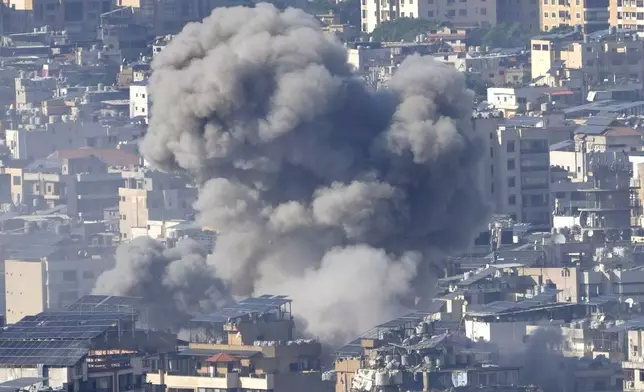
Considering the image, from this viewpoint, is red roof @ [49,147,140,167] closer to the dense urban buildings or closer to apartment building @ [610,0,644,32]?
the dense urban buildings

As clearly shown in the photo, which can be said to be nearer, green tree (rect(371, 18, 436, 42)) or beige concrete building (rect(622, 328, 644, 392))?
beige concrete building (rect(622, 328, 644, 392))

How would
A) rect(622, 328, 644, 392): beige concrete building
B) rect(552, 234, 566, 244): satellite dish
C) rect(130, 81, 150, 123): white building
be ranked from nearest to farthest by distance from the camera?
1. rect(622, 328, 644, 392): beige concrete building
2. rect(552, 234, 566, 244): satellite dish
3. rect(130, 81, 150, 123): white building

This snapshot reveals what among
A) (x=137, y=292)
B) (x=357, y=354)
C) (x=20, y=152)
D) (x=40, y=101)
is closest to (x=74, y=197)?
(x=20, y=152)

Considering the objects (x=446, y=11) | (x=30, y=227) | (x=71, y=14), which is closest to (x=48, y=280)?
(x=30, y=227)

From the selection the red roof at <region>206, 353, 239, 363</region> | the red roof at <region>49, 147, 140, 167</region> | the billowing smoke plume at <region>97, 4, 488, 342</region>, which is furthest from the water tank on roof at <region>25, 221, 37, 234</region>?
the red roof at <region>206, 353, 239, 363</region>

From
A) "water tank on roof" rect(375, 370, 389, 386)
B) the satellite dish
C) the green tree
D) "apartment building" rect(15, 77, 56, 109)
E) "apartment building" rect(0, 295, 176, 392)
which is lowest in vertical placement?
"water tank on roof" rect(375, 370, 389, 386)

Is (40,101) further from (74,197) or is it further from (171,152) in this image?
(171,152)
